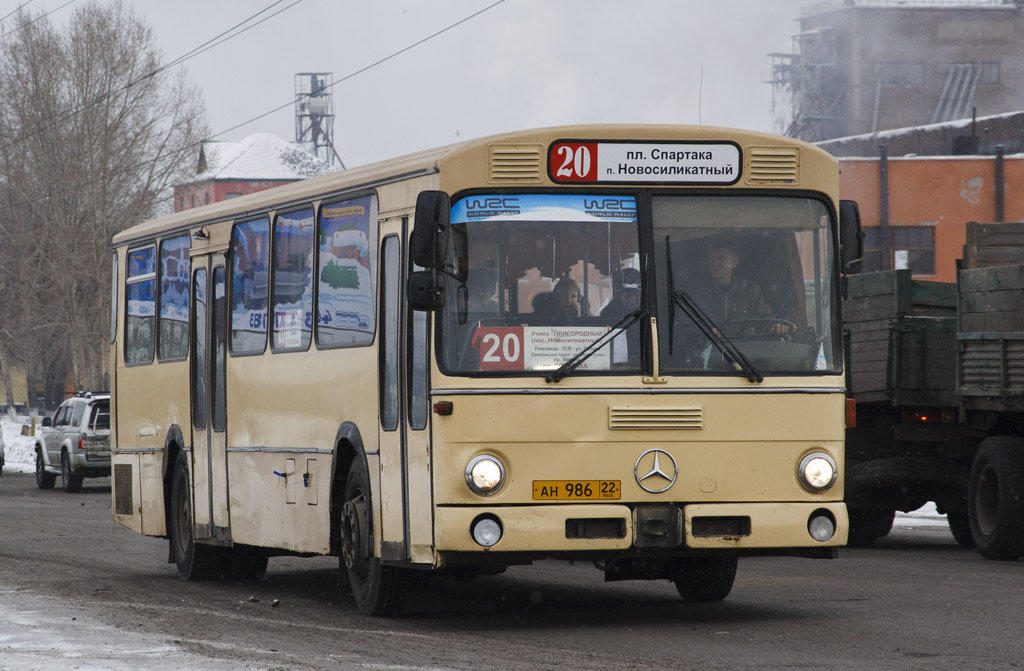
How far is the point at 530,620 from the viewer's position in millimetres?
10070

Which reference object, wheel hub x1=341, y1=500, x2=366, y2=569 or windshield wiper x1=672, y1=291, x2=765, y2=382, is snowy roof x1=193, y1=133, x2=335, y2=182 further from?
windshield wiper x1=672, y1=291, x2=765, y2=382

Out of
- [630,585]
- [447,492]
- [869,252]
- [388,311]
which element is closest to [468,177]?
[388,311]

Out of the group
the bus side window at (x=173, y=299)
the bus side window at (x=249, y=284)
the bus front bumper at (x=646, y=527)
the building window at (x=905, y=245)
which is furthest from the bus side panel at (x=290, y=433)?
the building window at (x=905, y=245)

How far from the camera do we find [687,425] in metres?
9.28

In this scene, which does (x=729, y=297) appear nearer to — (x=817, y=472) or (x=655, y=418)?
(x=655, y=418)

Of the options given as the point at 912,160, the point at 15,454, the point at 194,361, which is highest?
the point at 912,160

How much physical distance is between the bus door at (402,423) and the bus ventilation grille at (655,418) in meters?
1.02

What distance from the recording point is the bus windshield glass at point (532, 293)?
30.1 feet

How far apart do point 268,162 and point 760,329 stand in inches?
3789

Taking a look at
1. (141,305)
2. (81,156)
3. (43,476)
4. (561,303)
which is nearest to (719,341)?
(561,303)

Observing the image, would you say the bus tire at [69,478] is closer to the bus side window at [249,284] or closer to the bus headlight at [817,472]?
the bus side window at [249,284]

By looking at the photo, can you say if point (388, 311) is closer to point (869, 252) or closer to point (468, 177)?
point (468, 177)

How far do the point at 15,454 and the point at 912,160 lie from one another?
26359 mm

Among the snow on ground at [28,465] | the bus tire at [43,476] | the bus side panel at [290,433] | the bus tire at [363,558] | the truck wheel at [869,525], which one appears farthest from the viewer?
the bus tire at [43,476]
